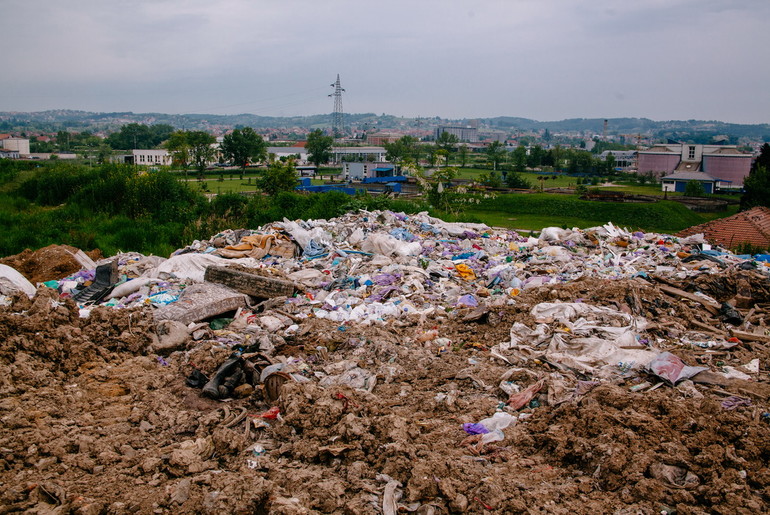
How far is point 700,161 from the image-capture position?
58.6 m

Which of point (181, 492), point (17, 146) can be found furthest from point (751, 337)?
point (17, 146)

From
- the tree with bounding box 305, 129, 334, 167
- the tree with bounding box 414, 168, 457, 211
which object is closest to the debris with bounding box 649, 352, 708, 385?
the tree with bounding box 414, 168, 457, 211

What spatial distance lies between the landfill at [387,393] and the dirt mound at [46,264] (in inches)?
50.0

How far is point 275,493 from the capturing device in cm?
347

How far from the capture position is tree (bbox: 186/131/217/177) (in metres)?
55.5

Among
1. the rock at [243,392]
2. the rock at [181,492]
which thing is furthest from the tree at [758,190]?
the rock at [181,492]

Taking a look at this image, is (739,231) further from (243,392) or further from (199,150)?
(199,150)

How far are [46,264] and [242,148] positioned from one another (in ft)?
177

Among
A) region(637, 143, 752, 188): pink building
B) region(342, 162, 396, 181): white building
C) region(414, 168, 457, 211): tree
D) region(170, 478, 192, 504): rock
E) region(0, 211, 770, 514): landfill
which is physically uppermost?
region(637, 143, 752, 188): pink building

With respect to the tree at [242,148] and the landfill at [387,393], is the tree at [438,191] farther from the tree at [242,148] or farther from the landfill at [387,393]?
the tree at [242,148]

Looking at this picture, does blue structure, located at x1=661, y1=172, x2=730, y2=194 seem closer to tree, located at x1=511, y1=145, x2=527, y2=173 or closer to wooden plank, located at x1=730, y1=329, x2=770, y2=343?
tree, located at x1=511, y1=145, x2=527, y2=173

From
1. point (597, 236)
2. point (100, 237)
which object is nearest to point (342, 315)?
point (597, 236)

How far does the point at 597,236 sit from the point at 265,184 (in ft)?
91.5

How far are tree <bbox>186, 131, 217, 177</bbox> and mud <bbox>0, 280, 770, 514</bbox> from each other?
51.9 metres
